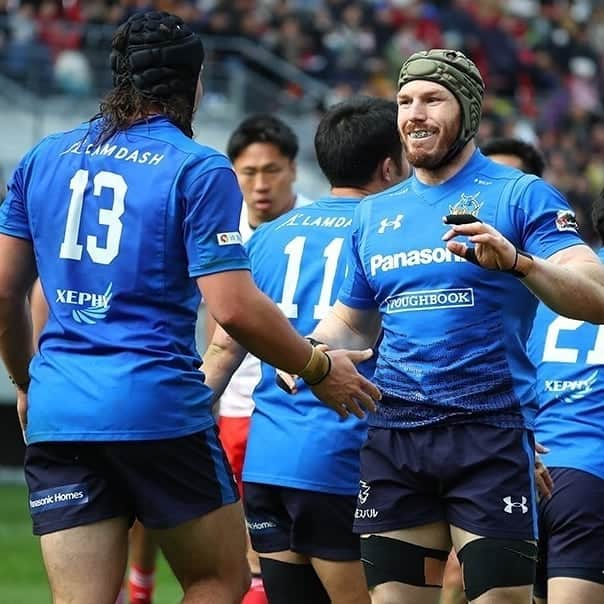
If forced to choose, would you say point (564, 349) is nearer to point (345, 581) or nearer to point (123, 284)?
point (345, 581)

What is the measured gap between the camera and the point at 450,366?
5328 millimetres

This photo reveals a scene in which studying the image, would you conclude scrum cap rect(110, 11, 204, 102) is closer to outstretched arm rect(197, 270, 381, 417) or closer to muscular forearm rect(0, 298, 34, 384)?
outstretched arm rect(197, 270, 381, 417)

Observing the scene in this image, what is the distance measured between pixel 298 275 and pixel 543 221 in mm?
1335

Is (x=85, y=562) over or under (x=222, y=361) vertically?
under

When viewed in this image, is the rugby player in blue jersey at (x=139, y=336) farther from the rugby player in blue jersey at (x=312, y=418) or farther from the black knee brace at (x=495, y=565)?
the rugby player in blue jersey at (x=312, y=418)

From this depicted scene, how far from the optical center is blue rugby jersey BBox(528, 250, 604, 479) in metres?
6.11

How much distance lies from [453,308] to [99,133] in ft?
4.32

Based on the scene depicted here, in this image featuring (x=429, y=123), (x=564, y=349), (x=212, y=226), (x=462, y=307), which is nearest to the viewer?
(x=212, y=226)

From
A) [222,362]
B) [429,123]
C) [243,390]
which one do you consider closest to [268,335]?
[429,123]

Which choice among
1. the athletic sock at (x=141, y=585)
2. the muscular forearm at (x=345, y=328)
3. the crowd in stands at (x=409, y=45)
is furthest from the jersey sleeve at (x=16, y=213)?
the crowd in stands at (x=409, y=45)

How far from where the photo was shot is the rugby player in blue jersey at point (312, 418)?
606 centimetres

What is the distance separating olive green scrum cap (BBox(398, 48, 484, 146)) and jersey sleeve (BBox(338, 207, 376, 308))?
52 centimetres

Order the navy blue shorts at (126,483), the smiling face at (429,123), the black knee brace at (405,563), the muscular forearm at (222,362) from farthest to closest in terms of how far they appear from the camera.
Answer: the muscular forearm at (222,362), the smiling face at (429,123), the black knee brace at (405,563), the navy blue shorts at (126,483)

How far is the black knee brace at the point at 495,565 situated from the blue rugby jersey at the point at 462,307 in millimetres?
410
